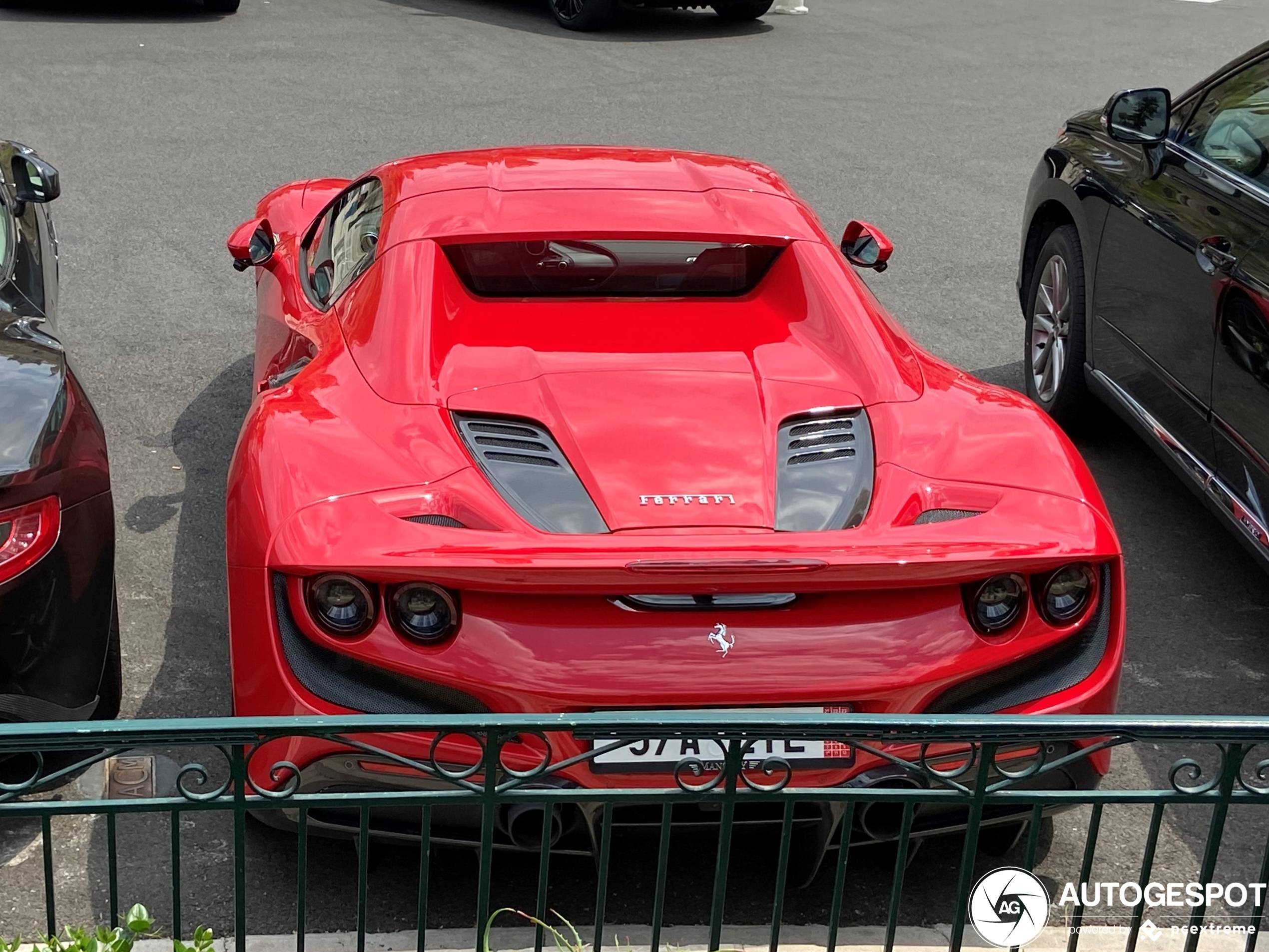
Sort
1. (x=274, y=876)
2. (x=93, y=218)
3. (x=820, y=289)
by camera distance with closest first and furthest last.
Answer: (x=274, y=876), (x=820, y=289), (x=93, y=218)

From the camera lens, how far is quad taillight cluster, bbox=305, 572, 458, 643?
316 centimetres

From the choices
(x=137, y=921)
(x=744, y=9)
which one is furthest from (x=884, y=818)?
(x=744, y=9)

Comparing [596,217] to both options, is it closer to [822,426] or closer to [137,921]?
[822,426]

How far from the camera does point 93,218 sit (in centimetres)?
874

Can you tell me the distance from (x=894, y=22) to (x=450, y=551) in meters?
14.8

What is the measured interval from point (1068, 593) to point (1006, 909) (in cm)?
72

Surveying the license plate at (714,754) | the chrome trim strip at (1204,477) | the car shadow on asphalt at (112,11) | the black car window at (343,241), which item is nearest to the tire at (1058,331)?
the chrome trim strip at (1204,477)

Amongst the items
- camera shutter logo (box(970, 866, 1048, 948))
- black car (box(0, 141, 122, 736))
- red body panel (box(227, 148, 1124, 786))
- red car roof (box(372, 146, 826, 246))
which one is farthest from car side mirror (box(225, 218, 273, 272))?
camera shutter logo (box(970, 866, 1048, 948))

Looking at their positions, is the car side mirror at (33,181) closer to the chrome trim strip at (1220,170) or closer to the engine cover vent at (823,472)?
the engine cover vent at (823,472)

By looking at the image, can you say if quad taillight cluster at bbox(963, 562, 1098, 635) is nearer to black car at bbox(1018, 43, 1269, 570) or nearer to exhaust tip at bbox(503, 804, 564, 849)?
exhaust tip at bbox(503, 804, 564, 849)

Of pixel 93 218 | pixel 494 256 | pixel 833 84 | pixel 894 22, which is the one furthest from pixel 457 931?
pixel 894 22

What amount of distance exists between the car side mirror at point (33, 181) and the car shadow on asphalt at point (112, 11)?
9.29 metres

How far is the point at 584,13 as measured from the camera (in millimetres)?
15055

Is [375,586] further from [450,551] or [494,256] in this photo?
[494,256]
